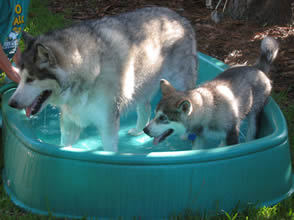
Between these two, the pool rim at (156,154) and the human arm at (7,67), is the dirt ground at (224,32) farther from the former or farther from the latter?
the human arm at (7,67)

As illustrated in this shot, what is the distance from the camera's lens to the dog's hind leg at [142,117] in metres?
5.24

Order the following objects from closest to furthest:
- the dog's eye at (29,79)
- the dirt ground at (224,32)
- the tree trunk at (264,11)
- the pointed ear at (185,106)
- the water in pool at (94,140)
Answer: the dog's eye at (29,79) → the pointed ear at (185,106) → the water in pool at (94,140) → the dirt ground at (224,32) → the tree trunk at (264,11)

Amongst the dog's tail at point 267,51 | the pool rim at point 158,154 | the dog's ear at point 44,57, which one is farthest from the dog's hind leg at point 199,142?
the dog's ear at point 44,57

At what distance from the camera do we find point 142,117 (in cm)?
539

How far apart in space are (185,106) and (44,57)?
1451 millimetres

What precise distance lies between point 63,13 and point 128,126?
492 centimetres

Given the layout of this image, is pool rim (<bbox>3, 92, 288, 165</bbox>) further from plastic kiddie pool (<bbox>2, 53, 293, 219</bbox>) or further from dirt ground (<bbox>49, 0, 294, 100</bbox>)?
dirt ground (<bbox>49, 0, 294, 100</bbox>)

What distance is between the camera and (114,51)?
4047 millimetres

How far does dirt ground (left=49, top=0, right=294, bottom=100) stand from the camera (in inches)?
269

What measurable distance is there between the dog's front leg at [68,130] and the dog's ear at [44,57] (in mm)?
952

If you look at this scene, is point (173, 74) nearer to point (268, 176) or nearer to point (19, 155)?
point (268, 176)

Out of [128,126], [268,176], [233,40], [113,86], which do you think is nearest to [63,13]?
[233,40]

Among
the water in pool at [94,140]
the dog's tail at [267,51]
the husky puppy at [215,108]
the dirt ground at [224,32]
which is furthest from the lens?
the dirt ground at [224,32]

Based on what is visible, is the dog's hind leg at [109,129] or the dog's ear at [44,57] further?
the dog's hind leg at [109,129]
